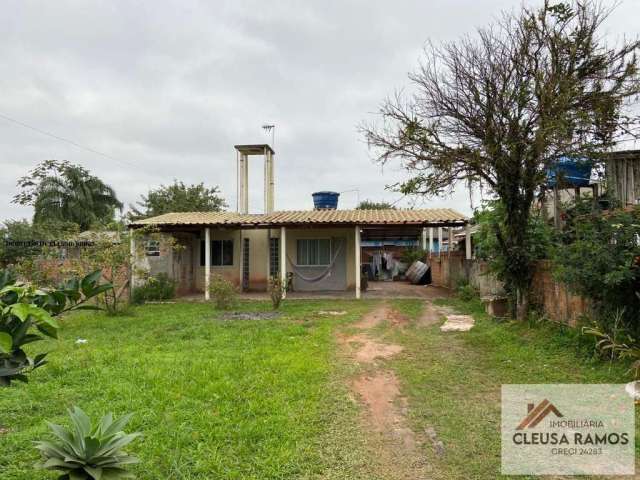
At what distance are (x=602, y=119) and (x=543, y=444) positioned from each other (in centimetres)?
598

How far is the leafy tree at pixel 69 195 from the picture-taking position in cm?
2317

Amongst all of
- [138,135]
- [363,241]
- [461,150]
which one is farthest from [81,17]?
[363,241]

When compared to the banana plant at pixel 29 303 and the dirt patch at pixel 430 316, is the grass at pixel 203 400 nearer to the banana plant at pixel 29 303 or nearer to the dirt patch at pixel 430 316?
the banana plant at pixel 29 303

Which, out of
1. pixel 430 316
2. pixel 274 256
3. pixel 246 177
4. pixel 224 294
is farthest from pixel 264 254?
pixel 430 316

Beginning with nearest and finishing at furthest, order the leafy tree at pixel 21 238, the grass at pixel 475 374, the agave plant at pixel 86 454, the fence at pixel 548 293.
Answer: the agave plant at pixel 86 454 < the grass at pixel 475 374 < the fence at pixel 548 293 < the leafy tree at pixel 21 238

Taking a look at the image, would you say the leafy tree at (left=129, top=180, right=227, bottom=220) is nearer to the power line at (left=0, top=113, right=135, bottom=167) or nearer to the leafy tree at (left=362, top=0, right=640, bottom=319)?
the power line at (left=0, top=113, right=135, bottom=167)

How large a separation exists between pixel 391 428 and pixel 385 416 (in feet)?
0.92

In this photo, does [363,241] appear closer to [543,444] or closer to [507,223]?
[507,223]

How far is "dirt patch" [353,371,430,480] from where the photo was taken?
3.06 m

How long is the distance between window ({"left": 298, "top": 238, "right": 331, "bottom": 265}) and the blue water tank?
2.71m

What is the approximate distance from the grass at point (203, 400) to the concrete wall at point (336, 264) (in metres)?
8.18

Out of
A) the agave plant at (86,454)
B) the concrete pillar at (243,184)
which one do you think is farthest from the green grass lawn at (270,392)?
the concrete pillar at (243,184)

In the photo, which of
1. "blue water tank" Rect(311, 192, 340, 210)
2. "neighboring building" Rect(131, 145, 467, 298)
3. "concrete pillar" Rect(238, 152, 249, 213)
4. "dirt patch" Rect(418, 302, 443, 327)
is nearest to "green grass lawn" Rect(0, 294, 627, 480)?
"dirt patch" Rect(418, 302, 443, 327)

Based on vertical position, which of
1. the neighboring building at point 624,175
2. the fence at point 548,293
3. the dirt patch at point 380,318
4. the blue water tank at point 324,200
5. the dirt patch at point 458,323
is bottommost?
the dirt patch at point 380,318
